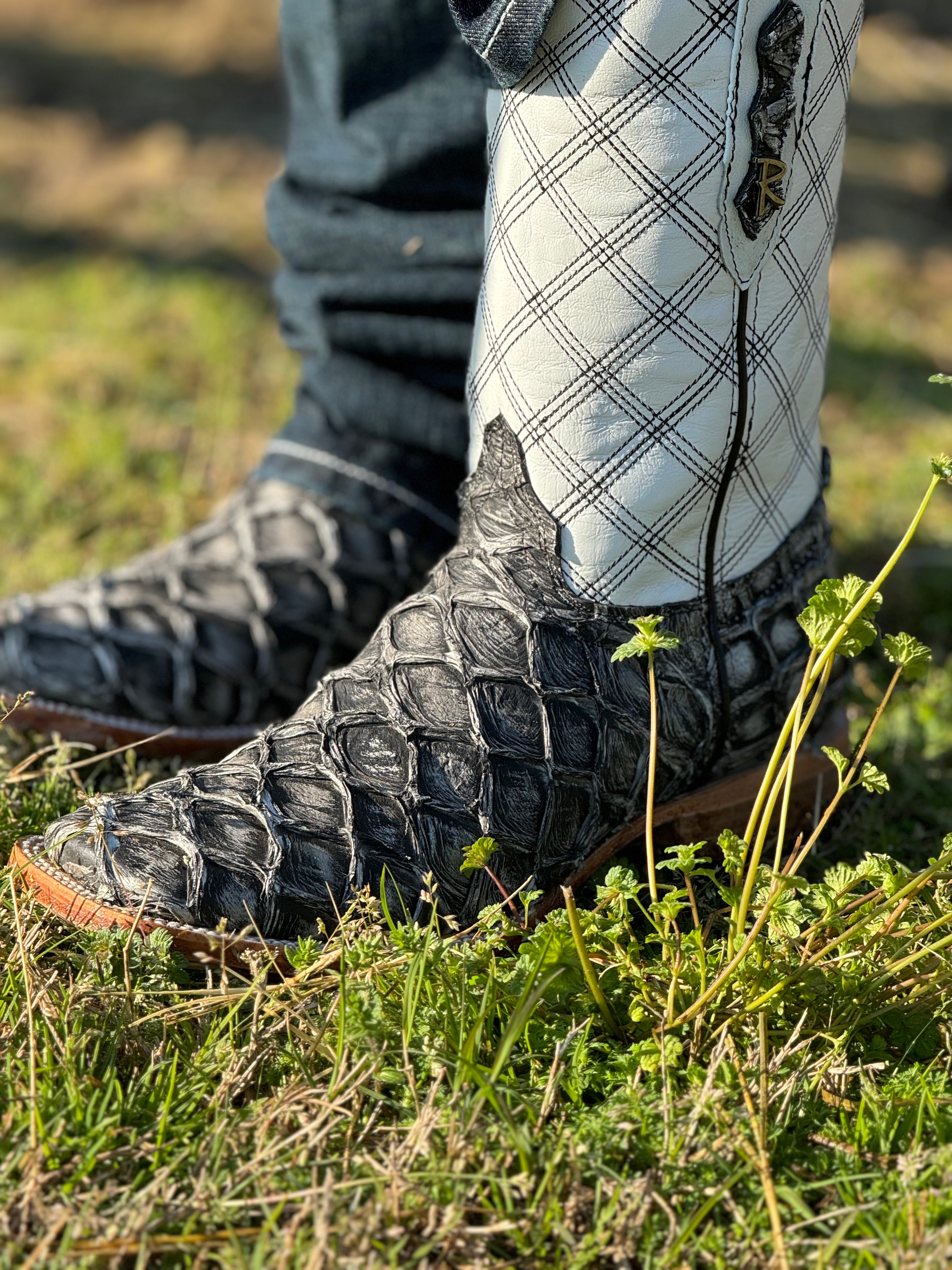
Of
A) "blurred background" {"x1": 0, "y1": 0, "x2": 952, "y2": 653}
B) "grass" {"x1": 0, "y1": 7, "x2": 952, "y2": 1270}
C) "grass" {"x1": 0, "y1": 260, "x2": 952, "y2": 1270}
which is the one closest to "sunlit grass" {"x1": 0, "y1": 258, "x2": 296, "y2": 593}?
"blurred background" {"x1": 0, "y1": 0, "x2": 952, "y2": 653}

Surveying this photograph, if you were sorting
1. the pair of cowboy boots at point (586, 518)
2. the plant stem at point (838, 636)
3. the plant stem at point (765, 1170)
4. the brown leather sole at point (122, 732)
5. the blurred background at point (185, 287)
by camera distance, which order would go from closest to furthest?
the plant stem at point (765, 1170) → the plant stem at point (838, 636) → the pair of cowboy boots at point (586, 518) → the brown leather sole at point (122, 732) → the blurred background at point (185, 287)

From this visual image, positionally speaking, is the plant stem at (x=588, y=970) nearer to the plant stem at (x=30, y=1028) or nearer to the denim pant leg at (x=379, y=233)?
the plant stem at (x=30, y=1028)

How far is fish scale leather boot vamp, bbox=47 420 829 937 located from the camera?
1.17m

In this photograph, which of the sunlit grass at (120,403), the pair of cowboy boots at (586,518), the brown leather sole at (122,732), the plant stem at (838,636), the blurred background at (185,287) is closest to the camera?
the plant stem at (838,636)

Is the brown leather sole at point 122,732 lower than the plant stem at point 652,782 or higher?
lower

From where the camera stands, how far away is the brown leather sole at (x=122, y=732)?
5.10 ft

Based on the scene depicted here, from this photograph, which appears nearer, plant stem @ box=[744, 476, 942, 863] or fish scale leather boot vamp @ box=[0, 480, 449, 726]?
plant stem @ box=[744, 476, 942, 863]

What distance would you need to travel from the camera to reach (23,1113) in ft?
3.20

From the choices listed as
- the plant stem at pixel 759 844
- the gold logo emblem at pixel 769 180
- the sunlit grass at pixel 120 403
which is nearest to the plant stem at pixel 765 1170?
the plant stem at pixel 759 844

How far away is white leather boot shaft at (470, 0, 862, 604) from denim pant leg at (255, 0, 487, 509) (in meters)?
0.47

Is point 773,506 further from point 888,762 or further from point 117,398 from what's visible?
point 117,398

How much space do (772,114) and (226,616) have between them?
39.1 inches

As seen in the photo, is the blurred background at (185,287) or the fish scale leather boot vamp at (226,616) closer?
the fish scale leather boot vamp at (226,616)

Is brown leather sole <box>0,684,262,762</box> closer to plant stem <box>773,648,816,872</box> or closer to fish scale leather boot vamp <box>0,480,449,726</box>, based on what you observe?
fish scale leather boot vamp <box>0,480,449,726</box>
